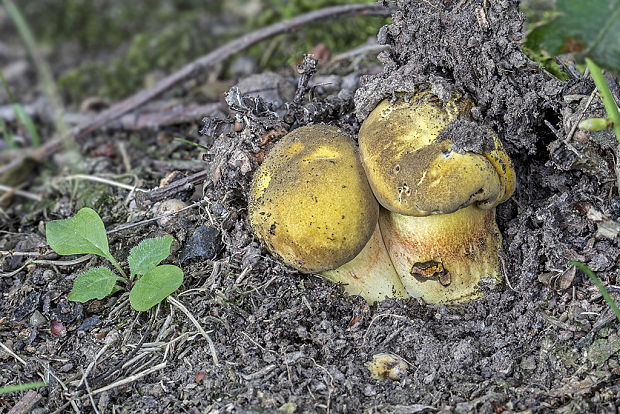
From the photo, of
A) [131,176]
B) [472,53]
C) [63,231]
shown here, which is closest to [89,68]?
[131,176]

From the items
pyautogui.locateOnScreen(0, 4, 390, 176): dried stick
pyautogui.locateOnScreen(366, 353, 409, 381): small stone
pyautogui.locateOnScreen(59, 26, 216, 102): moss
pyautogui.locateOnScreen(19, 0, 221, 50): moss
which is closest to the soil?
pyautogui.locateOnScreen(366, 353, 409, 381): small stone

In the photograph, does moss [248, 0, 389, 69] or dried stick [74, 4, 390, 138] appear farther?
moss [248, 0, 389, 69]

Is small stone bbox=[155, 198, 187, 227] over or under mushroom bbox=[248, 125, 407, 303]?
under

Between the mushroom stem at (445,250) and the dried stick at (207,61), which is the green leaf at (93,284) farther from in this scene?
the dried stick at (207,61)

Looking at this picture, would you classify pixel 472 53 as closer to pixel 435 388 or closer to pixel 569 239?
pixel 569 239

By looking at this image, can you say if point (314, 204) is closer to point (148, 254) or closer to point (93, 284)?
point (148, 254)

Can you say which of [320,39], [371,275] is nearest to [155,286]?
[371,275]

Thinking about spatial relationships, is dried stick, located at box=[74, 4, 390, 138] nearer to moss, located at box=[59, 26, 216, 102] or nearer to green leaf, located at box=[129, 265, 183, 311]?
moss, located at box=[59, 26, 216, 102]
